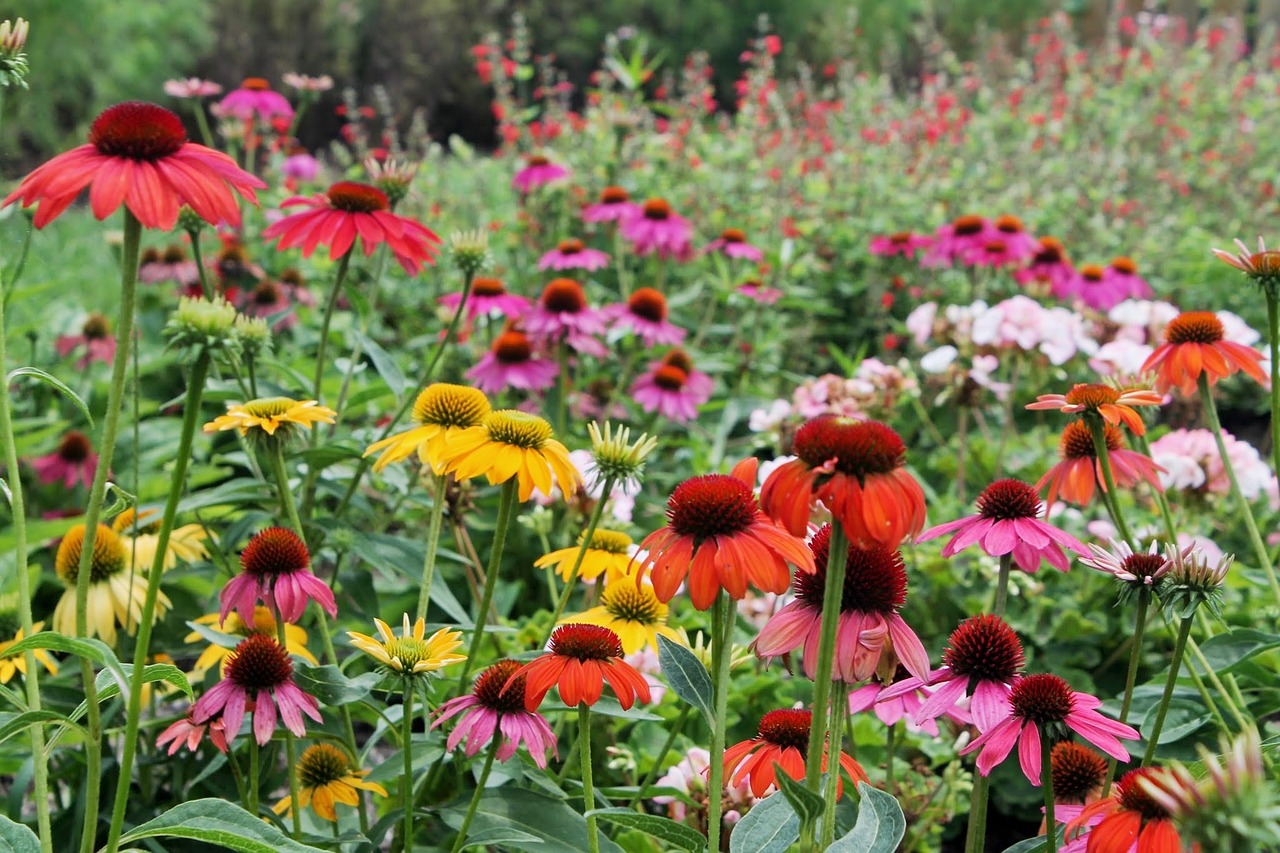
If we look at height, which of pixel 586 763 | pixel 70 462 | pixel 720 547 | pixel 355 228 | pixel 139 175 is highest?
pixel 139 175

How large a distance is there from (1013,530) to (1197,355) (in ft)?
1.55

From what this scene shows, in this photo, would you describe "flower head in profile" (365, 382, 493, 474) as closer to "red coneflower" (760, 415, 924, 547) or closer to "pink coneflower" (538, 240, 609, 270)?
"red coneflower" (760, 415, 924, 547)

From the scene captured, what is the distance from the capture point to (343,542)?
1.65 m

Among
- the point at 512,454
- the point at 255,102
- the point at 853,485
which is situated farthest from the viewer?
the point at 255,102

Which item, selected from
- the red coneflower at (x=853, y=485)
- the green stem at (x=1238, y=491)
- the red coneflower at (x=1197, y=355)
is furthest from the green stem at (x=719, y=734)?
the red coneflower at (x=1197, y=355)

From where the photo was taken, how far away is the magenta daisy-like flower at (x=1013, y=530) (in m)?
1.19

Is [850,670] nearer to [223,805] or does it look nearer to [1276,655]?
[223,805]

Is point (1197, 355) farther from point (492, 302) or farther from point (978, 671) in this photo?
point (492, 302)

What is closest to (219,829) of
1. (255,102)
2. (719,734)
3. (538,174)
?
(719,734)

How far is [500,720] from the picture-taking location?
1160 millimetres

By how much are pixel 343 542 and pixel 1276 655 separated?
141 cm

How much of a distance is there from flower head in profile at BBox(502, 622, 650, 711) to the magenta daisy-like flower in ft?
1.19

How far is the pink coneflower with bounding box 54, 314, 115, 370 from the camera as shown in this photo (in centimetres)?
302

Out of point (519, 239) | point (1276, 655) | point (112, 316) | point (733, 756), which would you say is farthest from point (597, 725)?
point (112, 316)
